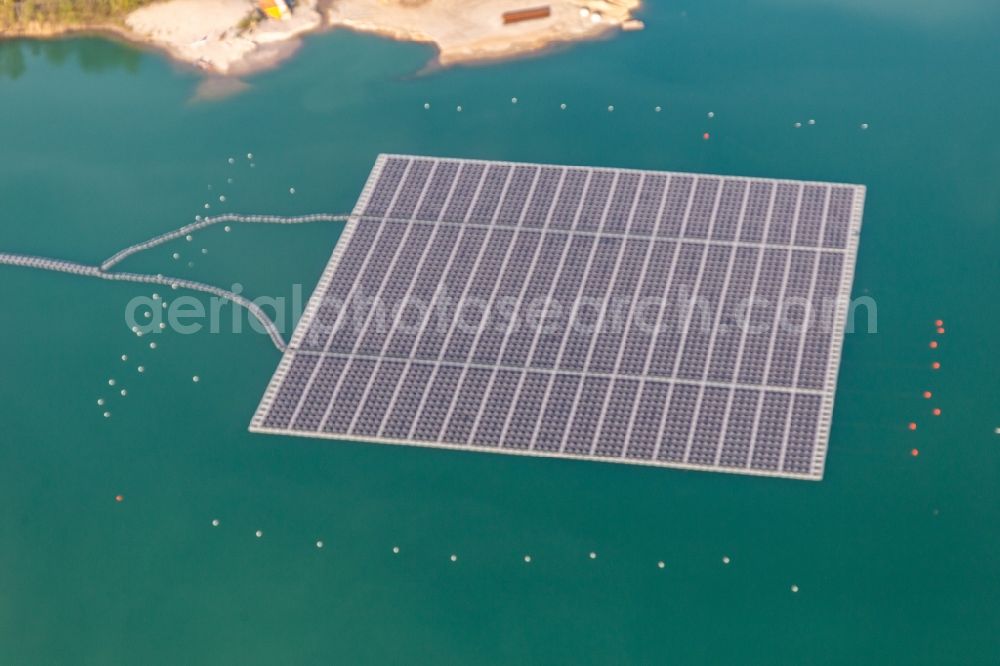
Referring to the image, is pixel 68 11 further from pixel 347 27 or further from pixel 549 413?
pixel 549 413

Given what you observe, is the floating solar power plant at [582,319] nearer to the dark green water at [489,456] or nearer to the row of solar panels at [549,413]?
the row of solar panels at [549,413]

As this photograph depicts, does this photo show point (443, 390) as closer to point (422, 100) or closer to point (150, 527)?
point (150, 527)

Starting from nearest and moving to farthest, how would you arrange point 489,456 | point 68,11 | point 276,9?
point 489,456 < point 276,9 < point 68,11

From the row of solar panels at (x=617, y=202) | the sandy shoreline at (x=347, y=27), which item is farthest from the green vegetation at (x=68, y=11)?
the row of solar panels at (x=617, y=202)

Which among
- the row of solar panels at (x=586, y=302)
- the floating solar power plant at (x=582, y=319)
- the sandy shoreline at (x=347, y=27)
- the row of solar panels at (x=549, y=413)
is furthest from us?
the sandy shoreline at (x=347, y=27)

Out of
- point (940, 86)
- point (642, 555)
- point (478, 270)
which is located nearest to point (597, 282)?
point (478, 270)

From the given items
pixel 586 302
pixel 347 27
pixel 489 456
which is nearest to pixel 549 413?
pixel 489 456

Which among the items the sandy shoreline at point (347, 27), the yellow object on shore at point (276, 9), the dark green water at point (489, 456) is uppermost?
the yellow object on shore at point (276, 9)
